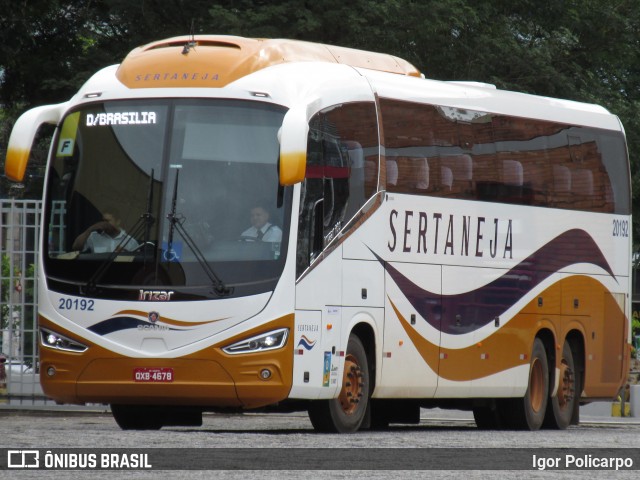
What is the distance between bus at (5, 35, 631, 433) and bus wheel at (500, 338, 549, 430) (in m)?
1.24

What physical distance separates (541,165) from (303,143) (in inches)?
244

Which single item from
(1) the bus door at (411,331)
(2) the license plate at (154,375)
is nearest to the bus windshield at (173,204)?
(2) the license plate at (154,375)

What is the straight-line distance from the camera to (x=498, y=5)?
104ft

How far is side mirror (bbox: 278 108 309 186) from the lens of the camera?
1553cm

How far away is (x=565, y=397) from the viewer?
22359 mm

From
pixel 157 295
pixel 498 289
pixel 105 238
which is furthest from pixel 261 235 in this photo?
pixel 498 289

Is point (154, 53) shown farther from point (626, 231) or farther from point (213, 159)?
point (626, 231)

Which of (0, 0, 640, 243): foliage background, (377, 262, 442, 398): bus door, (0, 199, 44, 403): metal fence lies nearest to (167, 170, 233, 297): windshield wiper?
(377, 262, 442, 398): bus door

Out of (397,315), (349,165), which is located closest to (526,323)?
(397,315)

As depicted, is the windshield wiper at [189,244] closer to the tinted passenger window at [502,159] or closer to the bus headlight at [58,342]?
the bus headlight at [58,342]

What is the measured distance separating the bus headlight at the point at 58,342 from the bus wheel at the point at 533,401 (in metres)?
6.58

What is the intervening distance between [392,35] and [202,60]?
12467 mm

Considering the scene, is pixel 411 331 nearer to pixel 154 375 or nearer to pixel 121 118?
pixel 154 375

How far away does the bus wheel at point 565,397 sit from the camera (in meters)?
22.0
